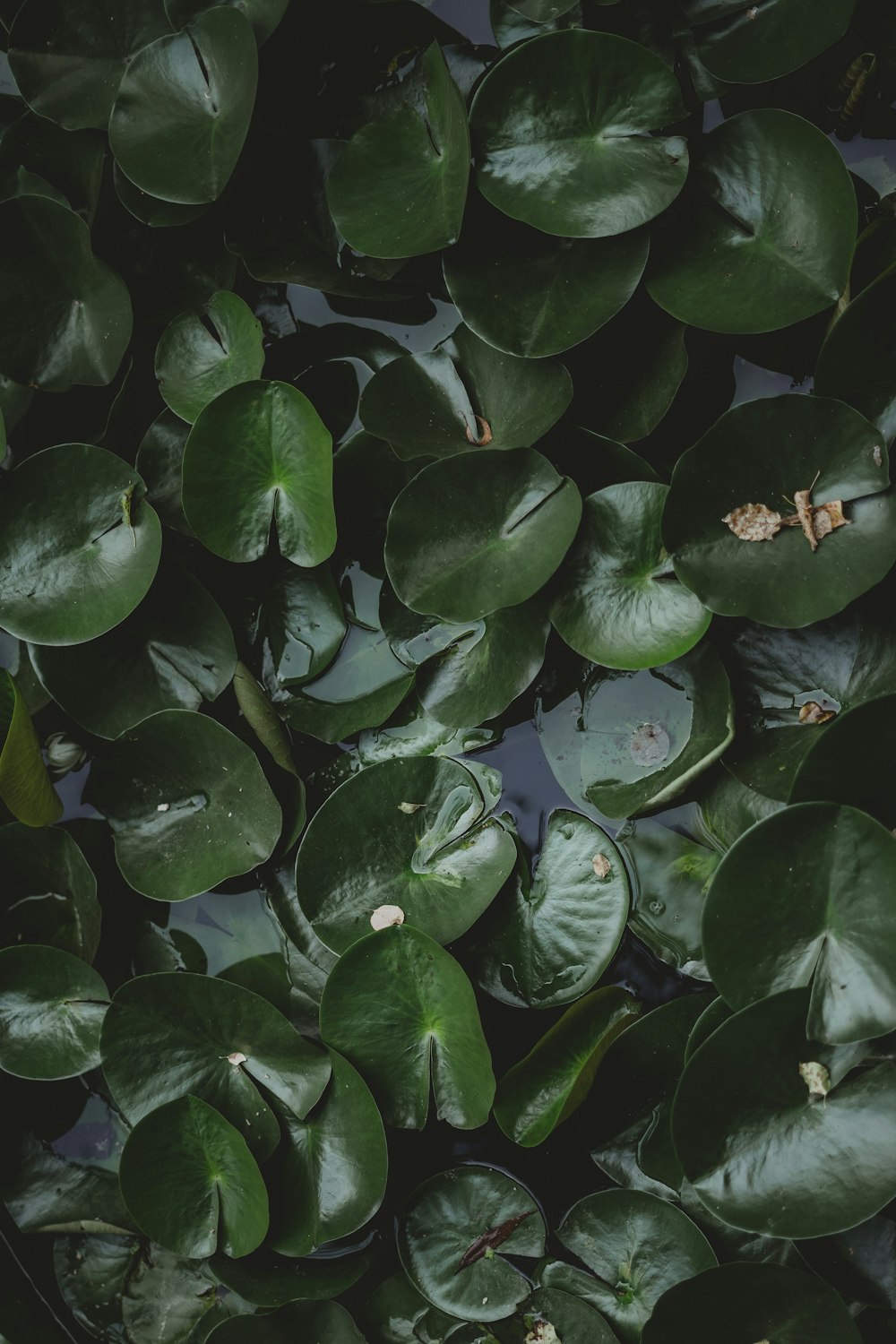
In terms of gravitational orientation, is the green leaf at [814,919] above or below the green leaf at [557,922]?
above

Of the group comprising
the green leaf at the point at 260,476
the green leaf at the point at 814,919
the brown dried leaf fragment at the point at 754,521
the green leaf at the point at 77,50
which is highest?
the green leaf at the point at 77,50

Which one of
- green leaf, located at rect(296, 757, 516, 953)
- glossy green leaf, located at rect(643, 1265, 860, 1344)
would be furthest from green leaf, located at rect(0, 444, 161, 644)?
glossy green leaf, located at rect(643, 1265, 860, 1344)

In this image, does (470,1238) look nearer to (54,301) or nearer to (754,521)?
(754,521)

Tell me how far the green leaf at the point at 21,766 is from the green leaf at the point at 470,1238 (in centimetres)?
82

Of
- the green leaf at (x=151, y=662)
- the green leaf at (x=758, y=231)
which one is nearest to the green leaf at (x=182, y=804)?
the green leaf at (x=151, y=662)

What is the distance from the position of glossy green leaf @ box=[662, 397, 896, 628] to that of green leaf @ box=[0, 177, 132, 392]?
921 millimetres

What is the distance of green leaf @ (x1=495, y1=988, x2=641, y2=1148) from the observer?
1.30 m

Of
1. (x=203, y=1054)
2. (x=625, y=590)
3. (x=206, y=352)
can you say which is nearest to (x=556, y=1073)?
(x=203, y=1054)

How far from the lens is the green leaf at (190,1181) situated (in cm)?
136

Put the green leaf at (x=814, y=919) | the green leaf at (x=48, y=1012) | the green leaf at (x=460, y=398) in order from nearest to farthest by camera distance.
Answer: the green leaf at (x=814, y=919), the green leaf at (x=460, y=398), the green leaf at (x=48, y=1012)

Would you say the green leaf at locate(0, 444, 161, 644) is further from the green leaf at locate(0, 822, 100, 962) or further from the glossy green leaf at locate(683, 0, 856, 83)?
the glossy green leaf at locate(683, 0, 856, 83)

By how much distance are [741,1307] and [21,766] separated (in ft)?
4.07

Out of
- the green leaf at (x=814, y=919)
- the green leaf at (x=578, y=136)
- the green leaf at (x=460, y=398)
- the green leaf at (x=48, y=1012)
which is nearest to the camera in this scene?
the green leaf at (x=814, y=919)

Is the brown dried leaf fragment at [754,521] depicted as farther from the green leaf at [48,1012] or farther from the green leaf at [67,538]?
the green leaf at [48,1012]
